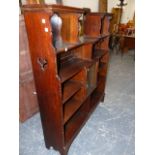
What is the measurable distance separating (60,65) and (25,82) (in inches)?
25.2

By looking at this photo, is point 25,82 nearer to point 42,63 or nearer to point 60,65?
point 60,65

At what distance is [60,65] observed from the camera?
68.4 inches

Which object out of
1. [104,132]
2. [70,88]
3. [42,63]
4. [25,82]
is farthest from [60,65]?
[104,132]

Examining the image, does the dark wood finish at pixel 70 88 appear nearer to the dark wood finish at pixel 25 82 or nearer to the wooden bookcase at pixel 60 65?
the wooden bookcase at pixel 60 65

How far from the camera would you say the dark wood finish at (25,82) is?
1.99 metres

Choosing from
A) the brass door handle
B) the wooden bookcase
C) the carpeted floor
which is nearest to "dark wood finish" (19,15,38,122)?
the carpeted floor

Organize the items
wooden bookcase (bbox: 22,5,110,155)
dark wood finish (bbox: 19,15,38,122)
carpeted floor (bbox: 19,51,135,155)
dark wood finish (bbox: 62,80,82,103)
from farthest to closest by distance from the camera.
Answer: dark wood finish (bbox: 19,15,38,122) → carpeted floor (bbox: 19,51,135,155) → dark wood finish (bbox: 62,80,82,103) → wooden bookcase (bbox: 22,5,110,155)

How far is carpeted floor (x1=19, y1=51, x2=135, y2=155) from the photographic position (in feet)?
5.87

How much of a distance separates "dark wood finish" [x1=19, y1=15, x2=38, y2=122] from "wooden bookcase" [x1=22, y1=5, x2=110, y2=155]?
558 millimetres

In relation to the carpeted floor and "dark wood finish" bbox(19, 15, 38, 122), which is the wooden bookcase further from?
"dark wood finish" bbox(19, 15, 38, 122)

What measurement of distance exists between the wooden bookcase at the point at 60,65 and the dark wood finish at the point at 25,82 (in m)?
0.56
